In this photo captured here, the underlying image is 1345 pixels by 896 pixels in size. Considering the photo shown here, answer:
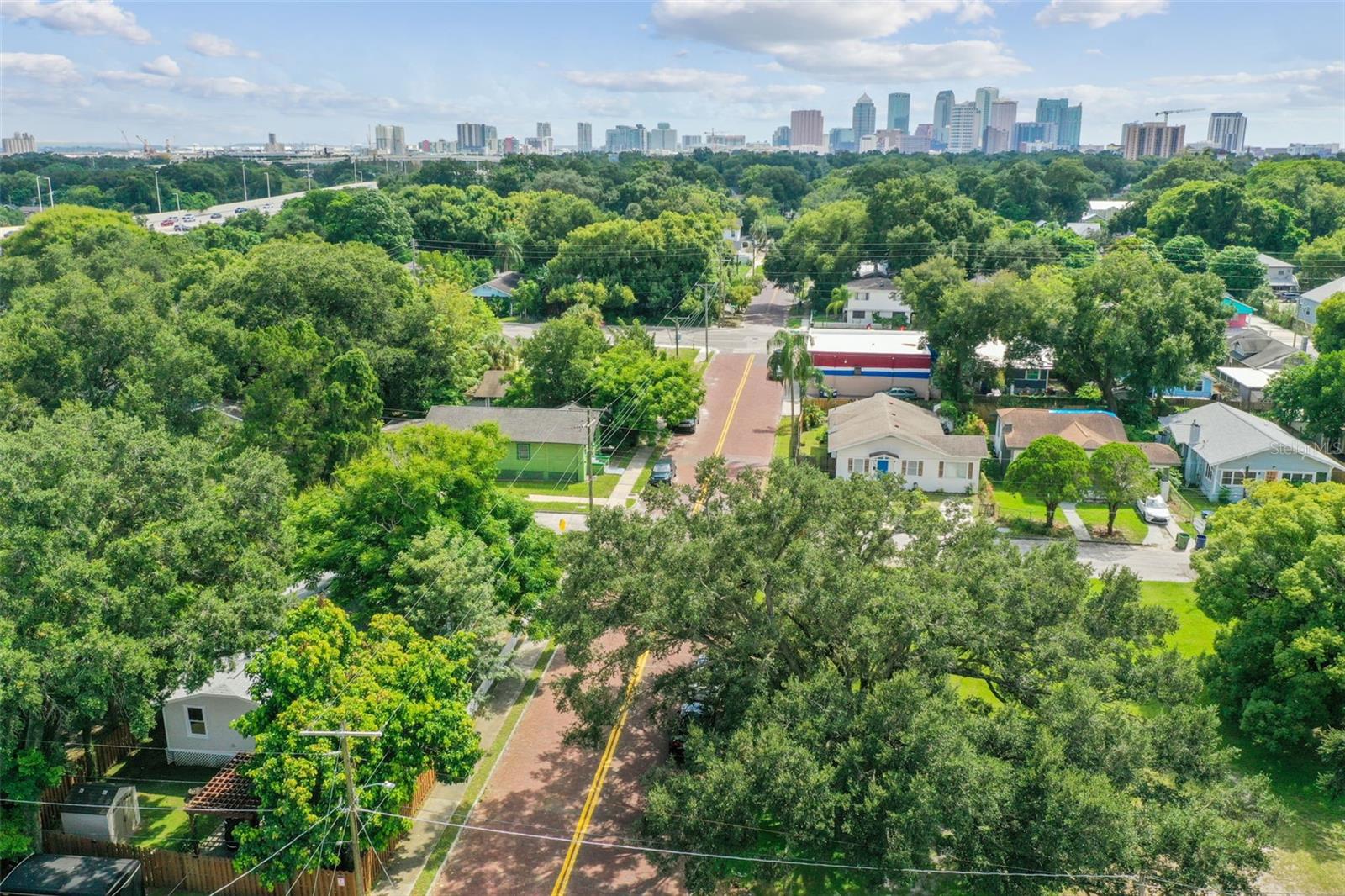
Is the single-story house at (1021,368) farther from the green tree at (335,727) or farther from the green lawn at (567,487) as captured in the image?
the green tree at (335,727)

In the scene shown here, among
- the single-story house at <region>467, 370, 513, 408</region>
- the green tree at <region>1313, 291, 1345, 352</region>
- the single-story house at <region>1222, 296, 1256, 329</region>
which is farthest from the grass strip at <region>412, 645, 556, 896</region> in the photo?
the single-story house at <region>1222, 296, 1256, 329</region>

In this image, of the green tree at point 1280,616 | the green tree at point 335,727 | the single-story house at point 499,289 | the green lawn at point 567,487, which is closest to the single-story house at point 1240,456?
the green tree at point 1280,616

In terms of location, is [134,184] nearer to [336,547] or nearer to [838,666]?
[336,547]

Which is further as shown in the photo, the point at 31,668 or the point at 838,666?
the point at 838,666

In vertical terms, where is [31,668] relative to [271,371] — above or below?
below

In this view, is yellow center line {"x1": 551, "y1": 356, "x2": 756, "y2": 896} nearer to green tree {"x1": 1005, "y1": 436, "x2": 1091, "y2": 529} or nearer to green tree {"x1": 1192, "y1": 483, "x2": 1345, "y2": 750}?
green tree {"x1": 1192, "y1": 483, "x2": 1345, "y2": 750}

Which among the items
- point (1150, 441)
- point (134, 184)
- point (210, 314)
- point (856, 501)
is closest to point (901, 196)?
point (1150, 441)
